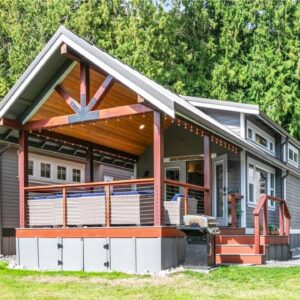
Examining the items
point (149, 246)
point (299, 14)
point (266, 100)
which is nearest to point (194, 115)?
point (149, 246)

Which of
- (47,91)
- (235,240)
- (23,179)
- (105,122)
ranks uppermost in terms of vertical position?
(47,91)

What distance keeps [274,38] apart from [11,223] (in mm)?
19364

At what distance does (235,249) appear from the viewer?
11.4 metres

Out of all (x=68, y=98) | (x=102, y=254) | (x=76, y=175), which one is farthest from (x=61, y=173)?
(x=102, y=254)

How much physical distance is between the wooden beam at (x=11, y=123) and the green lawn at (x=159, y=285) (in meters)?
3.31

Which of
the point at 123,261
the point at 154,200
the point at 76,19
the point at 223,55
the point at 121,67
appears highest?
the point at 76,19

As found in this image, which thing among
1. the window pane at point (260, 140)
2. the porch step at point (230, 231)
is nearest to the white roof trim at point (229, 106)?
the window pane at point (260, 140)

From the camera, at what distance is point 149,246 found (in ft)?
32.4

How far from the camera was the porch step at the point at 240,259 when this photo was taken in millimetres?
11070

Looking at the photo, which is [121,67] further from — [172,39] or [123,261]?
[172,39]

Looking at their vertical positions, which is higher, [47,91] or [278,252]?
[47,91]

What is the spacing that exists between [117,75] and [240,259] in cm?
473

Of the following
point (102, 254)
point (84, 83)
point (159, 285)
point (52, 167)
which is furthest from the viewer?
point (52, 167)

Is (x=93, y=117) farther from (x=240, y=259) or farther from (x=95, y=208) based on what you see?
(x=240, y=259)
